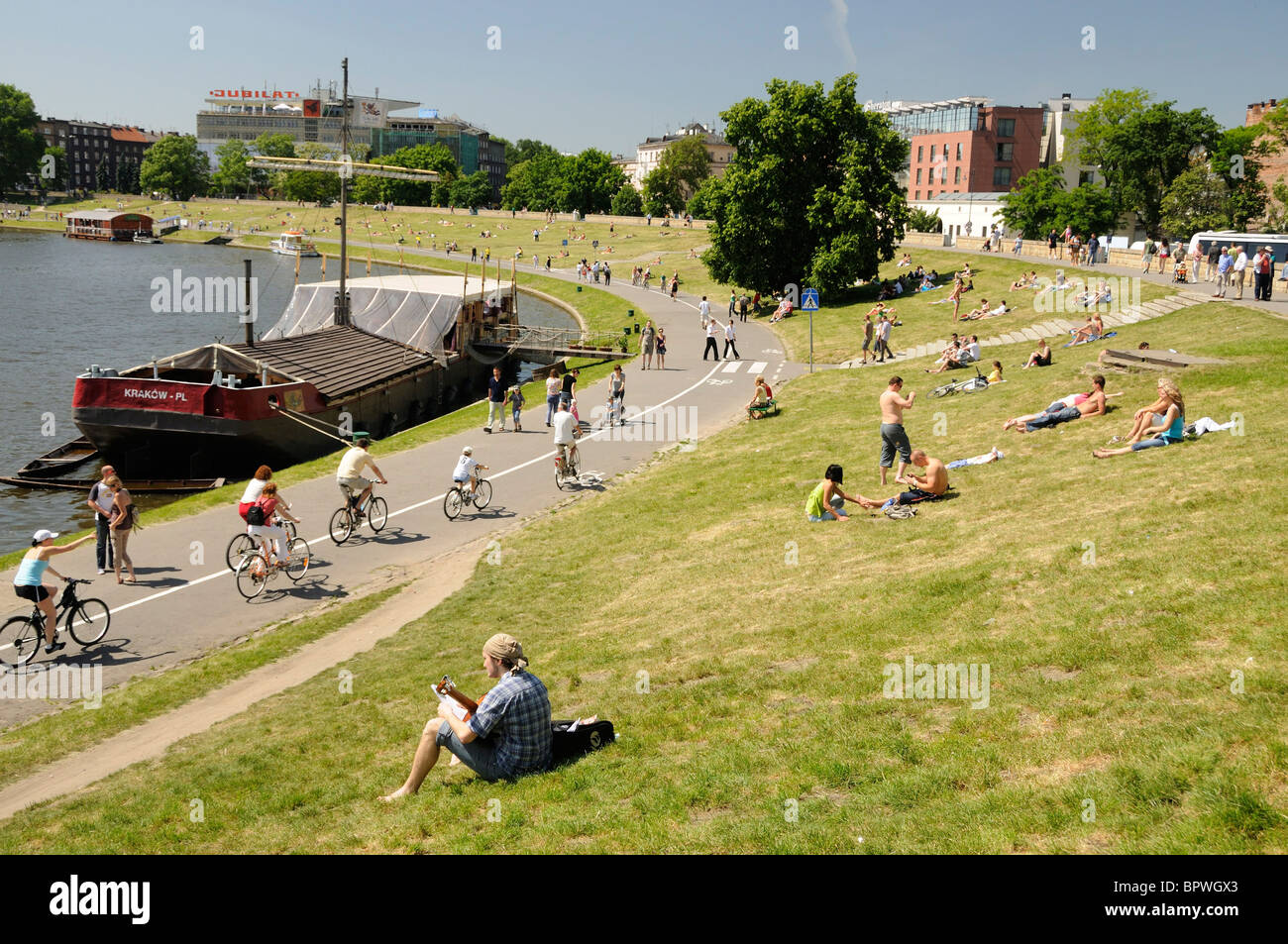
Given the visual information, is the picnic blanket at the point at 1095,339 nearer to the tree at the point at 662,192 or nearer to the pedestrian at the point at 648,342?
the pedestrian at the point at 648,342

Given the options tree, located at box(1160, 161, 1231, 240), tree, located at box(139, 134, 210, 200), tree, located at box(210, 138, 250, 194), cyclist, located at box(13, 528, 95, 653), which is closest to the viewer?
cyclist, located at box(13, 528, 95, 653)

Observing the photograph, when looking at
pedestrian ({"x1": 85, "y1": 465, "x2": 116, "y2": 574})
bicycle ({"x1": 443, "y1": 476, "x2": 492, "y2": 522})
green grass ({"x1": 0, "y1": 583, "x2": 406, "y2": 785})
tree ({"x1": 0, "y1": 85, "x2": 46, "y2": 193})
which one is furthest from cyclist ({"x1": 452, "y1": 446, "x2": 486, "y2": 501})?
tree ({"x1": 0, "y1": 85, "x2": 46, "y2": 193})

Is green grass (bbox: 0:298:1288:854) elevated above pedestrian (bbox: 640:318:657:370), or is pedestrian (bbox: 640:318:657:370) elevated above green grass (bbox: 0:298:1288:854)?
pedestrian (bbox: 640:318:657:370)

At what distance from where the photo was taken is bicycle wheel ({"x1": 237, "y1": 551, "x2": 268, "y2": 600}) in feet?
56.3

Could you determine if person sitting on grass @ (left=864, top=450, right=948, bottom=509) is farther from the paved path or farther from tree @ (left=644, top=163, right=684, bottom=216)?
tree @ (left=644, top=163, right=684, bottom=216)

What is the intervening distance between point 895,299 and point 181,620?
1663 inches

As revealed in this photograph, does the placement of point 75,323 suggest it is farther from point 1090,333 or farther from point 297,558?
point 1090,333

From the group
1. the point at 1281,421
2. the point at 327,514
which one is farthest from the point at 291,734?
the point at 1281,421

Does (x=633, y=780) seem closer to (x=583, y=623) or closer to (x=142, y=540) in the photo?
(x=583, y=623)

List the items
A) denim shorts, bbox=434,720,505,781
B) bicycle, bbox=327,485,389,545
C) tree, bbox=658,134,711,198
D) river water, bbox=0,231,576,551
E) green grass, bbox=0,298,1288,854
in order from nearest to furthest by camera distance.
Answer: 1. green grass, bbox=0,298,1288,854
2. denim shorts, bbox=434,720,505,781
3. bicycle, bbox=327,485,389,545
4. river water, bbox=0,231,576,551
5. tree, bbox=658,134,711,198

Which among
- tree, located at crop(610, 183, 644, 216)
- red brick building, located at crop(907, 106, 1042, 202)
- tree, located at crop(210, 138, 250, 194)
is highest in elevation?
tree, located at crop(210, 138, 250, 194)

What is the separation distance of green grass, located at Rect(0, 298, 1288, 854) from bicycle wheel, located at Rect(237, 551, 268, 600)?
3.47 meters

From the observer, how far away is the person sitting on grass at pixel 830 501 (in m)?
17.7

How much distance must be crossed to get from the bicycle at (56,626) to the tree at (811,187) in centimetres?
4215
